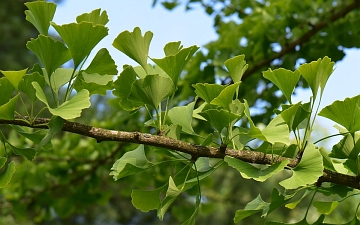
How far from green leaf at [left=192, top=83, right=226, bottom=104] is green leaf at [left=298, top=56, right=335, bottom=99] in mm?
71

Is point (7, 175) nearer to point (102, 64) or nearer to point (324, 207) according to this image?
point (102, 64)

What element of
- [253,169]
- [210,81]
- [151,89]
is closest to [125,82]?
[151,89]

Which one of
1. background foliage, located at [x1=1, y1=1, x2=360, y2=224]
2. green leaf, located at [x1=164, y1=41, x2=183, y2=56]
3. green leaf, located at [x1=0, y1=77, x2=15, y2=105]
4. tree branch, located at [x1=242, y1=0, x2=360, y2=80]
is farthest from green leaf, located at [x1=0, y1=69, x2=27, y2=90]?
tree branch, located at [x1=242, y1=0, x2=360, y2=80]

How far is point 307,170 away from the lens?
330 mm

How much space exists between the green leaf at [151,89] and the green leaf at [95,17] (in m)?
0.07

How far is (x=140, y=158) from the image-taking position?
398 millimetres

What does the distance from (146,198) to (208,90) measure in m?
0.13

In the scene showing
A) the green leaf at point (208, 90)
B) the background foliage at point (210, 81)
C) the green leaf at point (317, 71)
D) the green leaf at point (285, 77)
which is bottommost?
the background foliage at point (210, 81)

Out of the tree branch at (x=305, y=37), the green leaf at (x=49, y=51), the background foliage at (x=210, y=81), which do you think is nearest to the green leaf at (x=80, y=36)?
the green leaf at (x=49, y=51)

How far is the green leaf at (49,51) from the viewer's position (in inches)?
13.9

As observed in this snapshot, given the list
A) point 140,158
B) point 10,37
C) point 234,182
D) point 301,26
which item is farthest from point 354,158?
point 10,37

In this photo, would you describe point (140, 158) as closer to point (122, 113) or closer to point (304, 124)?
point (304, 124)

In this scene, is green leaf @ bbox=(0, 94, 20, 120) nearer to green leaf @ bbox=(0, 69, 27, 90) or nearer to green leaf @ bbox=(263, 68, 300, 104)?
green leaf @ bbox=(0, 69, 27, 90)

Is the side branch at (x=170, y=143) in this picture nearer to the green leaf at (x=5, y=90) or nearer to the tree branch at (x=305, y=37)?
the green leaf at (x=5, y=90)
